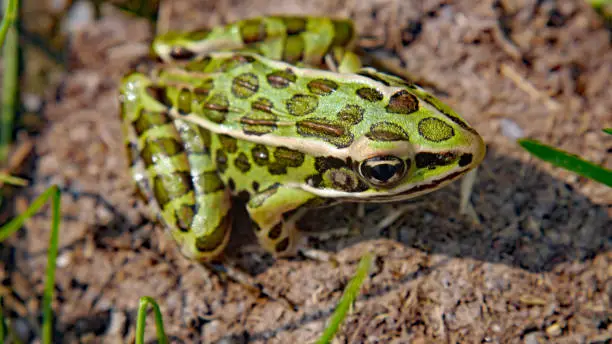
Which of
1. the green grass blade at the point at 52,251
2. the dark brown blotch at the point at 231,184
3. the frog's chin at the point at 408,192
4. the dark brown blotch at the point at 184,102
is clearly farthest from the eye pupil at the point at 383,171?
the green grass blade at the point at 52,251

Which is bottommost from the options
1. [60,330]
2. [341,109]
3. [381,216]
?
[60,330]

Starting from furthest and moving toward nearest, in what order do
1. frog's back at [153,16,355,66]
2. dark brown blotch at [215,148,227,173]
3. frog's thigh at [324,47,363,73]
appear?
frog's back at [153,16,355,66], frog's thigh at [324,47,363,73], dark brown blotch at [215,148,227,173]

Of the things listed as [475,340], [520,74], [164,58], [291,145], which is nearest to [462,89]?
[520,74]

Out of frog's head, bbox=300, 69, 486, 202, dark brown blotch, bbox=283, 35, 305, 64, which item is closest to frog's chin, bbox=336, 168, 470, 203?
frog's head, bbox=300, 69, 486, 202

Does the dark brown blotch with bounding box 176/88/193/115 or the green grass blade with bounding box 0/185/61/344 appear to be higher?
the dark brown blotch with bounding box 176/88/193/115

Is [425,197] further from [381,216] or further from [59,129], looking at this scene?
[59,129]

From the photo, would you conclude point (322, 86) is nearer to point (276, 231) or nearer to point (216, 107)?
point (216, 107)

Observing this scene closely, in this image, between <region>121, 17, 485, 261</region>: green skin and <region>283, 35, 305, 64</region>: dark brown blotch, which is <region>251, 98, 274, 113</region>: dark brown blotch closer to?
<region>121, 17, 485, 261</region>: green skin
